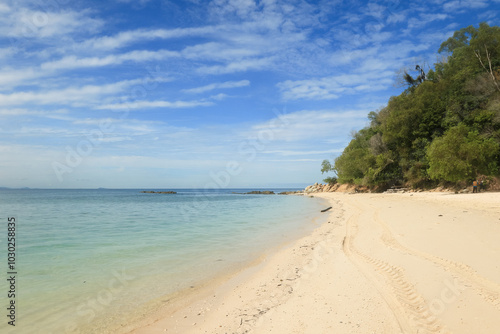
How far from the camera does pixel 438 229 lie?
31.1ft

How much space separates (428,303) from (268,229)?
34.4ft

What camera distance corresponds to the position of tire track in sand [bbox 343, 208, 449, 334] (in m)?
3.46

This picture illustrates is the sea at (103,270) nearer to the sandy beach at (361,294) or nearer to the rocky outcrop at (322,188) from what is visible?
the sandy beach at (361,294)

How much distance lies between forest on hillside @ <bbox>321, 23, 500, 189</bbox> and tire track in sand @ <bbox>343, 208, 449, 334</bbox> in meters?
25.9

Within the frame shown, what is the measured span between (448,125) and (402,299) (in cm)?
3653

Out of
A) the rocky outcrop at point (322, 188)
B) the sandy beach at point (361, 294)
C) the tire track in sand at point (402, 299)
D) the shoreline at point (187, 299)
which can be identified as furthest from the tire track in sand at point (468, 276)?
the rocky outcrop at point (322, 188)

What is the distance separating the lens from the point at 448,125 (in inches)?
1275

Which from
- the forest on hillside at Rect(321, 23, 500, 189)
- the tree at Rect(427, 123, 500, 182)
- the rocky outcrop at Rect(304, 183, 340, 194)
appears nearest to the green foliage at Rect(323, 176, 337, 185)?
the rocky outcrop at Rect(304, 183, 340, 194)

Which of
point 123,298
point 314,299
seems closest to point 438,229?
point 314,299

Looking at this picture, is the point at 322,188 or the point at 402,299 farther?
the point at 322,188

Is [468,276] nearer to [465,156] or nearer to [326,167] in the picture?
[465,156]

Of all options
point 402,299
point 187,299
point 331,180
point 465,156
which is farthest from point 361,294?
point 331,180

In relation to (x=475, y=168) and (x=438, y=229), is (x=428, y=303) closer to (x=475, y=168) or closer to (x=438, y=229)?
(x=438, y=229)

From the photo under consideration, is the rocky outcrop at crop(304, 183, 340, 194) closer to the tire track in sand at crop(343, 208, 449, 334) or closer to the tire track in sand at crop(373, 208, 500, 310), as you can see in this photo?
the tire track in sand at crop(373, 208, 500, 310)
